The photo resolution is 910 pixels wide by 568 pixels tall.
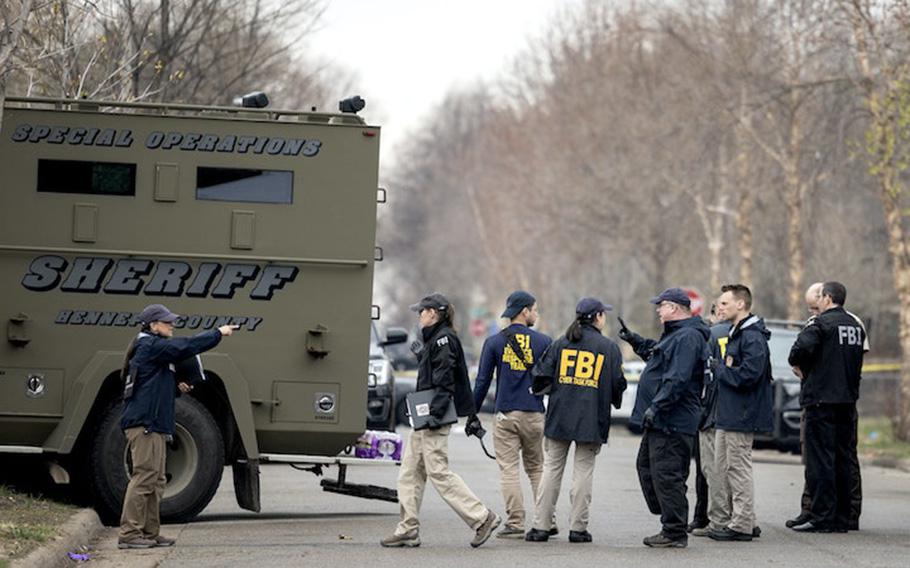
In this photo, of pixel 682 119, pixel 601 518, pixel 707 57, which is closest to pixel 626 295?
pixel 682 119

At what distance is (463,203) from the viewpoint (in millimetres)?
93562

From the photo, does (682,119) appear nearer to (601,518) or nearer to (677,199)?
(677,199)

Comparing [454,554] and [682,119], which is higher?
[682,119]

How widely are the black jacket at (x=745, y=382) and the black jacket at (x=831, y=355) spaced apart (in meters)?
0.75

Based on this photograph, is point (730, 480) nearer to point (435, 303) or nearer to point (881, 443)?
point (435, 303)

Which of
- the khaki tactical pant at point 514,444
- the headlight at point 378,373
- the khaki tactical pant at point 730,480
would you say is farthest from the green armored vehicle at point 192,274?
the headlight at point 378,373

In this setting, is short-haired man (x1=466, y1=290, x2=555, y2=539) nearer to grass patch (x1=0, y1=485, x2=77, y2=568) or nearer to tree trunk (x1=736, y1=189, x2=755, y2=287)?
grass patch (x1=0, y1=485, x2=77, y2=568)

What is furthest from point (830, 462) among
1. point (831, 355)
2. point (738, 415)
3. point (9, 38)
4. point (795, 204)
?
point (795, 204)

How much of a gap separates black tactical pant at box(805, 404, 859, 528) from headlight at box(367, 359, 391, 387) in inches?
281

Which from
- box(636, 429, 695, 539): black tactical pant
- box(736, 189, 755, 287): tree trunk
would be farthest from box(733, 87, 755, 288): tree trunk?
box(636, 429, 695, 539): black tactical pant

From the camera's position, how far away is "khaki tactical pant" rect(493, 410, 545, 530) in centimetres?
1370

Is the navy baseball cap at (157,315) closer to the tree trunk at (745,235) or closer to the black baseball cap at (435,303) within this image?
the black baseball cap at (435,303)

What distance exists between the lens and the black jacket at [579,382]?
43.4ft

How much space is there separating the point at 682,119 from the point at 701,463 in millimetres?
31094
